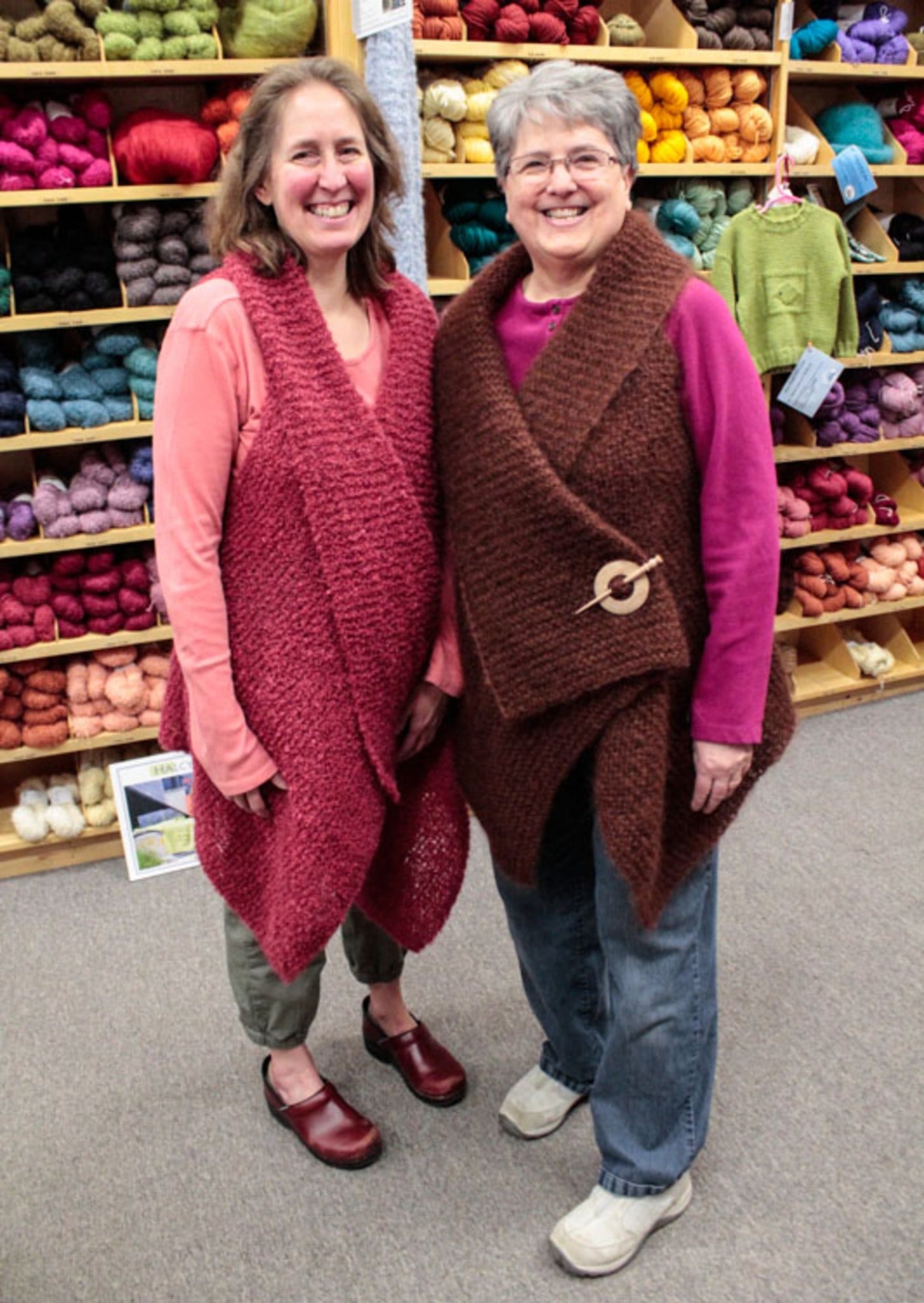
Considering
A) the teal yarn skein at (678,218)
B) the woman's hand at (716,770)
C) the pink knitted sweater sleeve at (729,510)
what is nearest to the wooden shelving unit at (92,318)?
the teal yarn skein at (678,218)

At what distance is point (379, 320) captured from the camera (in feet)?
4.58

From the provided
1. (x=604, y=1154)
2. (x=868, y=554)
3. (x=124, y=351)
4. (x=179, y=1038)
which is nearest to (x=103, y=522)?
(x=124, y=351)

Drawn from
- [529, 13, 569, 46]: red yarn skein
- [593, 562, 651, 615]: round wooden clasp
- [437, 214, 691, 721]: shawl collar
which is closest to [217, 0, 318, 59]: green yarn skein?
[529, 13, 569, 46]: red yarn skein

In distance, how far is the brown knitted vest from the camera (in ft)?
3.85

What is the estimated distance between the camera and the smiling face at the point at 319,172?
124 centimetres

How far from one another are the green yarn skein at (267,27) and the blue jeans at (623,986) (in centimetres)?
167

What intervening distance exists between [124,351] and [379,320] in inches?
45.7

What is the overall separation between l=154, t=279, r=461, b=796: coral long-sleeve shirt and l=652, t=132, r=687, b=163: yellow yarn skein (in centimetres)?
165

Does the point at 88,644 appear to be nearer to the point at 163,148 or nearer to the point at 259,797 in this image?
the point at 163,148

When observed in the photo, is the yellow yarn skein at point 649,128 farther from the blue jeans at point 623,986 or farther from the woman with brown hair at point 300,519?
the blue jeans at point 623,986

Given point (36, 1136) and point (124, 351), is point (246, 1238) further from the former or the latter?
point (124, 351)

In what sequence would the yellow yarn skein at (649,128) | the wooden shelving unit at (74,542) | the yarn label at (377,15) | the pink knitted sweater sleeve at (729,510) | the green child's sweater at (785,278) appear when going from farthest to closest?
the green child's sweater at (785,278) → the yellow yarn skein at (649,128) → the wooden shelving unit at (74,542) → the yarn label at (377,15) → the pink knitted sweater sleeve at (729,510)

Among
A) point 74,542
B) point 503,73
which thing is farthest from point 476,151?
point 74,542

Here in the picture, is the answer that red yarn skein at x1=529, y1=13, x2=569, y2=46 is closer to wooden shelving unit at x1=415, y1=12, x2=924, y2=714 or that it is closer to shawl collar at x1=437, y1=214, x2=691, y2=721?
wooden shelving unit at x1=415, y1=12, x2=924, y2=714
